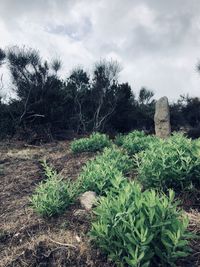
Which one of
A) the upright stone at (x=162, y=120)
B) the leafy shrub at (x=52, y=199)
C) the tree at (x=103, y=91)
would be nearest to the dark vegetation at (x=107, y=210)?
the leafy shrub at (x=52, y=199)

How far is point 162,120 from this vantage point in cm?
1453

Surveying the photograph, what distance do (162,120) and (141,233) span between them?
39.5ft

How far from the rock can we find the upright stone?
982 centimetres

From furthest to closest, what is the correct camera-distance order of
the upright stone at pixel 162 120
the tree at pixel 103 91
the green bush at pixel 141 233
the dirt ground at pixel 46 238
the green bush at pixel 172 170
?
the tree at pixel 103 91, the upright stone at pixel 162 120, the green bush at pixel 172 170, the dirt ground at pixel 46 238, the green bush at pixel 141 233

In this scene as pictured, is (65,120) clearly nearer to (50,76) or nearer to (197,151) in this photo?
(50,76)

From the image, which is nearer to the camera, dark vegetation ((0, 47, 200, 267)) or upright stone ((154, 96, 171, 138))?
dark vegetation ((0, 47, 200, 267))

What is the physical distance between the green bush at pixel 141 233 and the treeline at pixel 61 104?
38.8 feet

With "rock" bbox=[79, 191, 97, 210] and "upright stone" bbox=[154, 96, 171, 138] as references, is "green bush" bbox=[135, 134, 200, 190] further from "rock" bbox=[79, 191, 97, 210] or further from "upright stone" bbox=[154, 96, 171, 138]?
"upright stone" bbox=[154, 96, 171, 138]

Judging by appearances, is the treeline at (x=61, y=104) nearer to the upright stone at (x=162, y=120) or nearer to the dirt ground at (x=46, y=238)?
the upright stone at (x=162, y=120)

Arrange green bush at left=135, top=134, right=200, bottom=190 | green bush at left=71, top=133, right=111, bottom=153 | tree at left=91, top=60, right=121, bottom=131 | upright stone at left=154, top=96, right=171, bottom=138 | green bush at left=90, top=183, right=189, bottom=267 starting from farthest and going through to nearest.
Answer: tree at left=91, top=60, right=121, bottom=131, upright stone at left=154, top=96, right=171, bottom=138, green bush at left=71, top=133, right=111, bottom=153, green bush at left=135, top=134, right=200, bottom=190, green bush at left=90, top=183, right=189, bottom=267

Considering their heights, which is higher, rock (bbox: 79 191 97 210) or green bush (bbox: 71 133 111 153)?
green bush (bbox: 71 133 111 153)

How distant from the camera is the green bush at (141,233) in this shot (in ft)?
9.23

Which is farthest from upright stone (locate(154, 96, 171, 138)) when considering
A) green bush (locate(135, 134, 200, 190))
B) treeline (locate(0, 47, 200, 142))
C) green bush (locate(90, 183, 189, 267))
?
green bush (locate(90, 183, 189, 267))

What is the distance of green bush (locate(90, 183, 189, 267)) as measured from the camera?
2.81 meters
